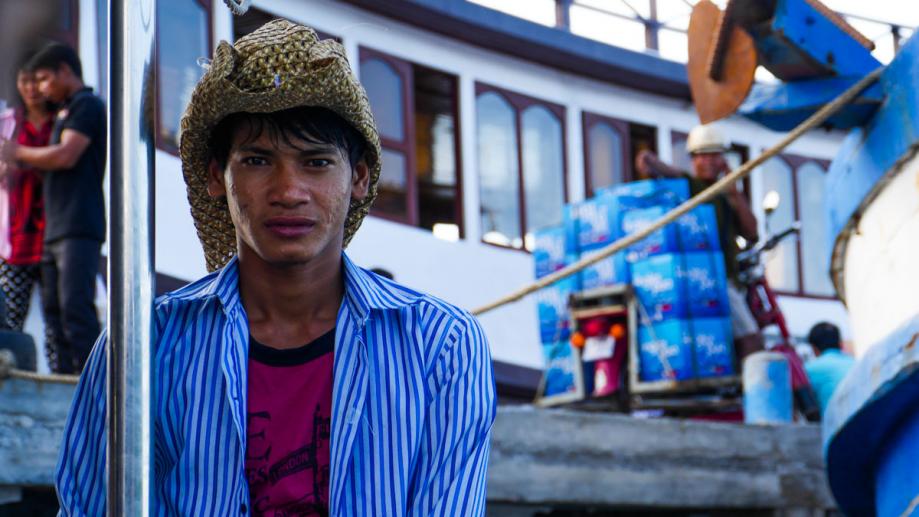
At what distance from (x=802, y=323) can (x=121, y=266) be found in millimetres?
14260

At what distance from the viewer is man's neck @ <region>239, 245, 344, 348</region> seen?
2.55m

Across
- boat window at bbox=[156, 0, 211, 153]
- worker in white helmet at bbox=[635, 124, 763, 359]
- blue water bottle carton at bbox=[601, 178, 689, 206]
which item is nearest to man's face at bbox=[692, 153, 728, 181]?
worker in white helmet at bbox=[635, 124, 763, 359]

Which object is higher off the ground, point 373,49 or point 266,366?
point 373,49

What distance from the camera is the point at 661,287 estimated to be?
9164 millimetres

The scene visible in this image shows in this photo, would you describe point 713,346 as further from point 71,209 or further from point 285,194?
point 285,194

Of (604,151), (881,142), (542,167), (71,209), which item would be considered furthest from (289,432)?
(604,151)

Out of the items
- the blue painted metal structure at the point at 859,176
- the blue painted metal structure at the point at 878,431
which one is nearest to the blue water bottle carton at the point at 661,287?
the blue painted metal structure at the point at 859,176

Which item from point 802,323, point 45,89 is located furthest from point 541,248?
point 802,323

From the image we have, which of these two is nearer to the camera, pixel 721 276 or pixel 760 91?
pixel 760 91

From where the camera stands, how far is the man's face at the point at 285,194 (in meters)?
2.46

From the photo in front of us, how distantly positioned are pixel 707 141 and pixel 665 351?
1393mm

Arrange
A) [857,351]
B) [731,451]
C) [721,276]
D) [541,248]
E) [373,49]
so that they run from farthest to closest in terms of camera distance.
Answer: [373,49]
[541,248]
[721,276]
[731,451]
[857,351]

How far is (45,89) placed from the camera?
6.20 meters

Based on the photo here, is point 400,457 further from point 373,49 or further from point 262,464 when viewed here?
point 373,49
